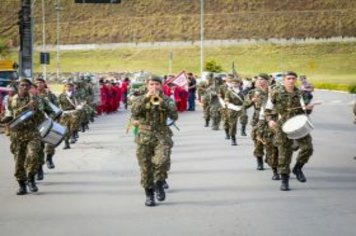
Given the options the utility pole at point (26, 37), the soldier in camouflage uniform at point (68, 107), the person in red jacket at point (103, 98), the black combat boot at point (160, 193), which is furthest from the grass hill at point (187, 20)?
the black combat boot at point (160, 193)

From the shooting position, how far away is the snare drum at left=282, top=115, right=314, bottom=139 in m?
10.9

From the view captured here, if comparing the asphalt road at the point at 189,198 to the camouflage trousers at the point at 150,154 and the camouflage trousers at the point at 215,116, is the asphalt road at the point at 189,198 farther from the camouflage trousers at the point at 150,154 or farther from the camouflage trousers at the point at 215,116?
the camouflage trousers at the point at 215,116

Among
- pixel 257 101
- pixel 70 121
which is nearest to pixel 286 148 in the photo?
pixel 257 101

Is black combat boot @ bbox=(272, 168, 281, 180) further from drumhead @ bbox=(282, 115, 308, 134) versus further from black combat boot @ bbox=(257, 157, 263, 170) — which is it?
drumhead @ bbox=(282, 115, 308, 134)


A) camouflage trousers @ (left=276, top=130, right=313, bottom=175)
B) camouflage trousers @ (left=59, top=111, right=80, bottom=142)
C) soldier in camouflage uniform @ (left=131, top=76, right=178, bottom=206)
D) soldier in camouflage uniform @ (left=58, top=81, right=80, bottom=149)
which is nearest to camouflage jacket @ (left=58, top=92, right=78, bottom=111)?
soldier in camouflage uniform @ (left=58, top=81, right=80, bottom=149)

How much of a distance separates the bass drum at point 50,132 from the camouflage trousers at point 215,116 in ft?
38.9

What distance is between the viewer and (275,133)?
11.4m

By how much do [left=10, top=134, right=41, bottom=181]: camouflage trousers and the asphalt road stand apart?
0.35m

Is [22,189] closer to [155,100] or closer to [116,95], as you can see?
[155,100]

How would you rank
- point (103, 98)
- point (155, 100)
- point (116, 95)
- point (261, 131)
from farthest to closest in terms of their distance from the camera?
point (116, 95) → point (103, 98) → point (261, 131) → point (155, 100)

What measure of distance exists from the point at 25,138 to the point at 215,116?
1303cm

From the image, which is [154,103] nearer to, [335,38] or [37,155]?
[37,155]

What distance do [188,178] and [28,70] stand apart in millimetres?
15721

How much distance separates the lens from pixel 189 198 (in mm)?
10391
